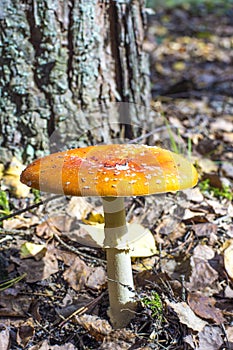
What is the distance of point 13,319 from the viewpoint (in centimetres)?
258

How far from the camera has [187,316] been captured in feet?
7.67

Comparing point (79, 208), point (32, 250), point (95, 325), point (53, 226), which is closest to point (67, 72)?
point (79, 208)

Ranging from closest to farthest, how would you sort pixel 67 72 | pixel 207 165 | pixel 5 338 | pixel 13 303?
1. pixel 5 338
2. pixel 13 303
3. pixel 67 72
4. pixel 207 165

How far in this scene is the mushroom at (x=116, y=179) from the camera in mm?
1948

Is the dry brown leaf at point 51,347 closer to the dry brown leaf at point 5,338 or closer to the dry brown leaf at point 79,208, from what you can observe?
the dry brown leaf at point 5,338

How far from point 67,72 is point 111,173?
1.62 m

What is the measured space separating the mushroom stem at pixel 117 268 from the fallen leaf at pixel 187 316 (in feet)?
0.78

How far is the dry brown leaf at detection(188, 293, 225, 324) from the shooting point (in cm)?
242

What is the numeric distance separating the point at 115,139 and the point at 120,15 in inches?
39.3

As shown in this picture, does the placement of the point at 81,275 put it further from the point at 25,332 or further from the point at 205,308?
the point at 205,308

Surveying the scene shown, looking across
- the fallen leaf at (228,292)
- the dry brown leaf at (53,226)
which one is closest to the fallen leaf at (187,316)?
the fallen leaf at (228,292)

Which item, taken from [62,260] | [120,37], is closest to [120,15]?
[120,37]

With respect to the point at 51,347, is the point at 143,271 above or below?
above

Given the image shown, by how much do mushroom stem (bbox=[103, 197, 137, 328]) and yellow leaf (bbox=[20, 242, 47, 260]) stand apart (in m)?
0.66
